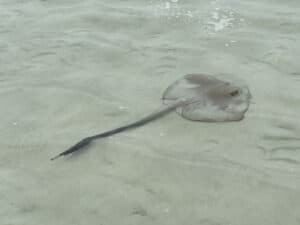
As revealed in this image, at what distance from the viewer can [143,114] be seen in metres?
3.28

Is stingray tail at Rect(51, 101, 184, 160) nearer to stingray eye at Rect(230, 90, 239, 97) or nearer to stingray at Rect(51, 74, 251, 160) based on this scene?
stingray at Rect(51, 74, 251, 160)

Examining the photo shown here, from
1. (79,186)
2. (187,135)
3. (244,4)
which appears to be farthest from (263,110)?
(244,4)

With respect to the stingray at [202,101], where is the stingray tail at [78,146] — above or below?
below

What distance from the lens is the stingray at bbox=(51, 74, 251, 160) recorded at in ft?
10.4

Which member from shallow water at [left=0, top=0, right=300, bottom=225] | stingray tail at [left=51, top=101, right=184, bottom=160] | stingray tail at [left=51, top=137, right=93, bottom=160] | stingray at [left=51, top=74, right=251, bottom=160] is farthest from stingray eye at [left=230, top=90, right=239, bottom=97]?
stingray tail at [left=51, top=137, right=93, bottom=160]

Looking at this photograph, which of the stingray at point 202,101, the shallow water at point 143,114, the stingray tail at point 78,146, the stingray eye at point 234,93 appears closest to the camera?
the shallow water at point 143,114

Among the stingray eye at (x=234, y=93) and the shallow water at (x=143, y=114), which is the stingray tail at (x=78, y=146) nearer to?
the shallow water at (x=143, y=114)

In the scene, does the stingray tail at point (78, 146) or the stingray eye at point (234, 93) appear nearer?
the stingray tail at point (78, 146)

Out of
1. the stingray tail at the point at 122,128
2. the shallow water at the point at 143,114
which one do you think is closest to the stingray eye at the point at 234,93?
the shallow water at the point at 143,114

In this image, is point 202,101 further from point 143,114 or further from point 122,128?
point 122,128

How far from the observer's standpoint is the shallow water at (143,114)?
253cm

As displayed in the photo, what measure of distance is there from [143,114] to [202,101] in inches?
17.0

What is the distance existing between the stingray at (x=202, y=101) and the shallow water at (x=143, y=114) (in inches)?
2.3

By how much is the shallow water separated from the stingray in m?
0.06
